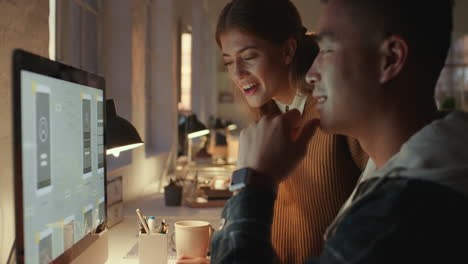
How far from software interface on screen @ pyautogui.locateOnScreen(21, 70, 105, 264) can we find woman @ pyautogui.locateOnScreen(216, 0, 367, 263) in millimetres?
538

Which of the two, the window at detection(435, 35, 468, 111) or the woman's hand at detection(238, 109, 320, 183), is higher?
the window at detection(435, 35, 468, 111)

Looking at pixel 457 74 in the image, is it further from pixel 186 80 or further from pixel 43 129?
pixel 43 129

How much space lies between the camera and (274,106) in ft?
5.49

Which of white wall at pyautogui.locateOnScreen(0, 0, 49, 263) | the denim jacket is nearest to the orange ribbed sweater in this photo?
the denim jacket

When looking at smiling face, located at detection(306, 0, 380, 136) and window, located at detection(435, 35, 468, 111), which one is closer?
smiling face, located at detection(306, 0, 380, 136)

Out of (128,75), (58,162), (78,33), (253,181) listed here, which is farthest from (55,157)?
(128,75)

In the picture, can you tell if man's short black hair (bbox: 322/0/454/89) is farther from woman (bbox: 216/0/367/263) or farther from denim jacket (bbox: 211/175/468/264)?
woman (bbox: 216/0/367/263)

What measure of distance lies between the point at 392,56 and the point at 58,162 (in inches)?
25.4

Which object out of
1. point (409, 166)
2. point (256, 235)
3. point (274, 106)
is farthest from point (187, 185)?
point (409, 166)

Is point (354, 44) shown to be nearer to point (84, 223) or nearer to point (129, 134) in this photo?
point (84, 223)

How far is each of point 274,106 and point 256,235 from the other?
92cm

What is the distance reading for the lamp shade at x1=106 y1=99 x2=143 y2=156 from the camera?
4.91 ft

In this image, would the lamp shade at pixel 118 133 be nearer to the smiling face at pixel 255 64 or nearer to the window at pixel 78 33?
the smiling face at pixel 255 64

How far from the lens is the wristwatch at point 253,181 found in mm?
853
